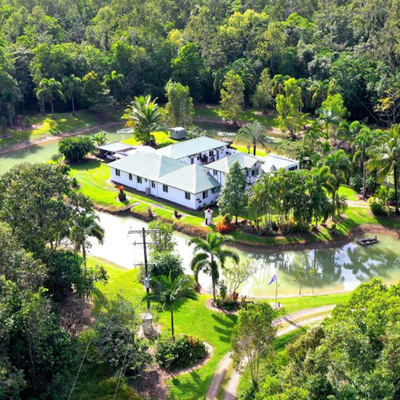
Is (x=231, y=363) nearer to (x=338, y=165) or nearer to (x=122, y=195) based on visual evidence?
(x=338, y=165)

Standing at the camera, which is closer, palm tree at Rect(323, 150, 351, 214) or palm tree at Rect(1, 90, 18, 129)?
palm tree at Rect(323, 150, 351, 214)

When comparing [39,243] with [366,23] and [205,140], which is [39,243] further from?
[366,23]

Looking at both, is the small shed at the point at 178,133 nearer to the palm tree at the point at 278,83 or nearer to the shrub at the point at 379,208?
the palm tree at the point at 278,83

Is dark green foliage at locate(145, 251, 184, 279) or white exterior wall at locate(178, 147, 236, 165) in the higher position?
white exterior wall at locate(178, 147, 236, 165)

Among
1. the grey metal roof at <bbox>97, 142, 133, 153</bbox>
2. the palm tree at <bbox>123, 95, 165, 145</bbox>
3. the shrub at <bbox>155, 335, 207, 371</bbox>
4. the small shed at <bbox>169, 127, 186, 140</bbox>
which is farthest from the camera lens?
the small shed at <bbox>169, 127, 186, 140</bbox>

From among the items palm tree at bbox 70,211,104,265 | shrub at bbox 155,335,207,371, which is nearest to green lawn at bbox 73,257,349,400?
shrub at bbox 155,335,207,371

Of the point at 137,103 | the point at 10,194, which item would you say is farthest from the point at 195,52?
the point at 10,194

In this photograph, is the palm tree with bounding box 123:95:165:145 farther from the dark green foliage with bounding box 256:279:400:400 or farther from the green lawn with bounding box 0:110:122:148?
the dark green foliage with bounding box 256:279:400:400

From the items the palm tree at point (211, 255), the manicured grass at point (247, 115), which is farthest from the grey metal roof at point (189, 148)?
the palm tree at point (211, 255)
